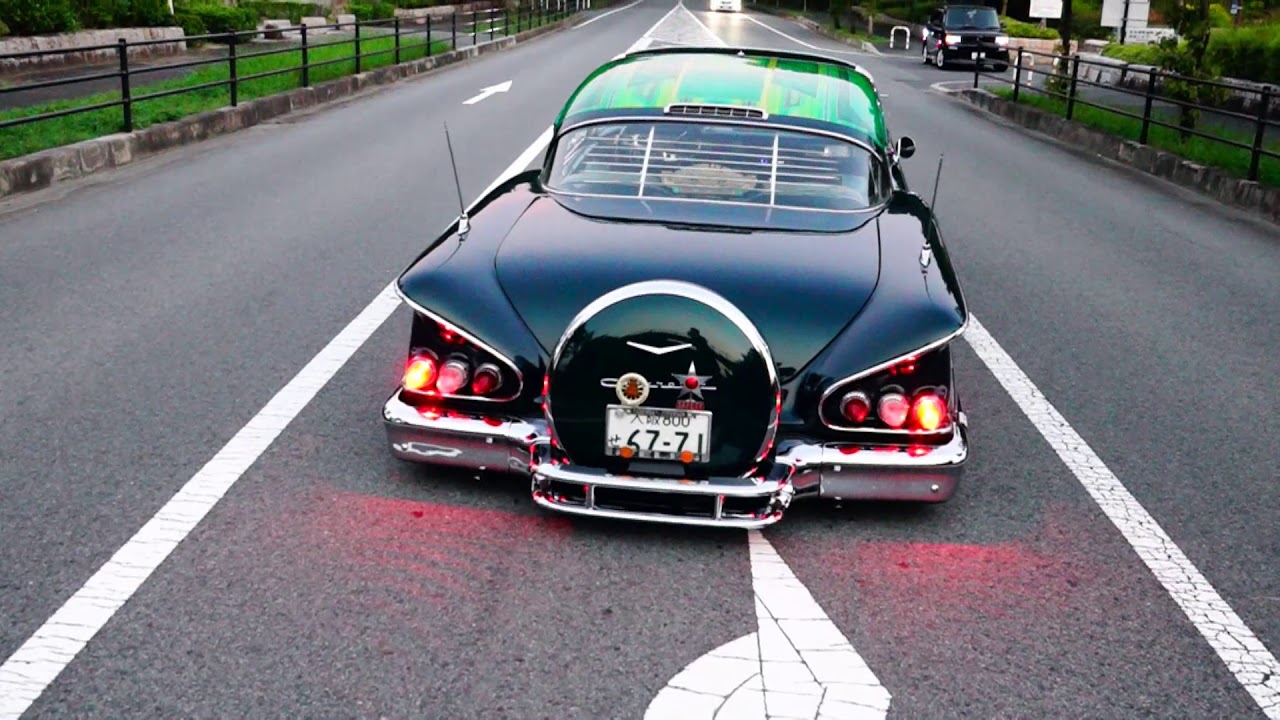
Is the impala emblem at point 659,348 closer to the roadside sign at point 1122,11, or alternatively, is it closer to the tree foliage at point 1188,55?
the tree foliage at point 1188,55

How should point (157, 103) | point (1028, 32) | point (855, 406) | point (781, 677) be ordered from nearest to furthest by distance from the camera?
point (781, 677) < point (855, 406) < point (157, 103) < point (1028, 32)

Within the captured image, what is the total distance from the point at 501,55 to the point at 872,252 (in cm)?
3182

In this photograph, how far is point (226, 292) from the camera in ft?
24.9

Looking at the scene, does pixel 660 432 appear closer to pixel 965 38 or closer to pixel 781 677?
pixel 781 677

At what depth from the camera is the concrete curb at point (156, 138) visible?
11.4m

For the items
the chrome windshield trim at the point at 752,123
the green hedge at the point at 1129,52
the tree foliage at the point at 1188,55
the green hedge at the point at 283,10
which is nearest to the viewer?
the chrome windshield trim at the point at 752,123

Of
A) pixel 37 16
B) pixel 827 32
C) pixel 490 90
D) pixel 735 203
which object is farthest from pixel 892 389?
pixel 827 32

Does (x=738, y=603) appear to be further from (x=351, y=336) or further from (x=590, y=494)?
(x=351, y=336)

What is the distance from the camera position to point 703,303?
13.2ft

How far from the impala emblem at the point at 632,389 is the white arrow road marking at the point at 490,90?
675 inches

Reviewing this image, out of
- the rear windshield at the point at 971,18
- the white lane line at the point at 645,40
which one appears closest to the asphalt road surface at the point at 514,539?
the white lane line at the point at 645,40

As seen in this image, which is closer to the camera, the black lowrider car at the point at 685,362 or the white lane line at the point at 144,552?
the white lane line at the point at 144,552

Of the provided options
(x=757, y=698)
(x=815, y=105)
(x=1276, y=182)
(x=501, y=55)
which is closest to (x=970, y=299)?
(x=815, y=105)

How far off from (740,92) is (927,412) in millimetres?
2456
